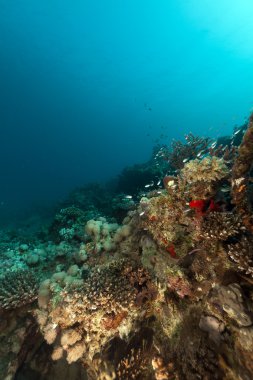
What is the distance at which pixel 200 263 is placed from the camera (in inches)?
178

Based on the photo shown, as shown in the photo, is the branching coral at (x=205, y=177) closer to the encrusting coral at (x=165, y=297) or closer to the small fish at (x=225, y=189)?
the encrusting coral at (x=165, y=297)

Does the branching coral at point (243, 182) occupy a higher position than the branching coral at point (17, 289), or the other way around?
the branching coral at point (17, 289)

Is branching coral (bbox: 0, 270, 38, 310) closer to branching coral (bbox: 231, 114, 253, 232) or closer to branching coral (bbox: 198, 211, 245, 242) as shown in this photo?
branching coral (bbox: 198, 211, 245, 242)

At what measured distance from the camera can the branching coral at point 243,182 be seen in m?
4.16

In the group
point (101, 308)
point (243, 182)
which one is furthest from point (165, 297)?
point (243, 182)

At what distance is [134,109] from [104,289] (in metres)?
179

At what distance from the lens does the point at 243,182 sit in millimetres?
4277

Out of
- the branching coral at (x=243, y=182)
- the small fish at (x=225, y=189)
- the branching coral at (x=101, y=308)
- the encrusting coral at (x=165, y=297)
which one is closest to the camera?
the encrusting coral at (x=165, y=297)

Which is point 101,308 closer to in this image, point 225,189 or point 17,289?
point 17,289

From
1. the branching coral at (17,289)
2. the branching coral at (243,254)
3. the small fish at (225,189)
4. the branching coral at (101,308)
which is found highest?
the branching coral at (17,289)

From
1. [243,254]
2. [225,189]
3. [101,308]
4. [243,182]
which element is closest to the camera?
[243,254]

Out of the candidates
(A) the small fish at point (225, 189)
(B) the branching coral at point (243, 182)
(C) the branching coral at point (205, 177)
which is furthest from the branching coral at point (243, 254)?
(C) the branching coral at point (205, 177)

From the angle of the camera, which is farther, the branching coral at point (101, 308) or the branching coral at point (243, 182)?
the branching coral at point (101, 308)

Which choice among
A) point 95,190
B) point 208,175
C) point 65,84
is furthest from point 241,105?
point 208,175
